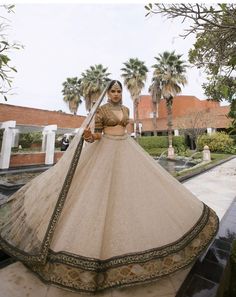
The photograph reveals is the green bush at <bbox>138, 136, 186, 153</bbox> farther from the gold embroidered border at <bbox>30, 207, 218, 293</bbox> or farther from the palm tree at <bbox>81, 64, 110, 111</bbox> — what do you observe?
the gold embroidered border at <bbox>30, 207, 218, 293</bbox>

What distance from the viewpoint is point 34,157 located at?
16109 millimetres

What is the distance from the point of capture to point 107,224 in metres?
1.92

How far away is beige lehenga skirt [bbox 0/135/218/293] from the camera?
1.72 metres

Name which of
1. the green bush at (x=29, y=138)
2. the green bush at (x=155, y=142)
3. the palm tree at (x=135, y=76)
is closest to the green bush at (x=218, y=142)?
the green bush at (x=155, y=142)

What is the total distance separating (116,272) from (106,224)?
0.38 metres

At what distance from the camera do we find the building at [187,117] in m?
28.3

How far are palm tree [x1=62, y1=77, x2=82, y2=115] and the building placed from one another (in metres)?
10.6

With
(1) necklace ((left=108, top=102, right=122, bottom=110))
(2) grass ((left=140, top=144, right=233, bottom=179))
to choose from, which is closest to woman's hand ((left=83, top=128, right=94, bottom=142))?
(1) necklace ((left=108, top=102, right=122, bottom=110))

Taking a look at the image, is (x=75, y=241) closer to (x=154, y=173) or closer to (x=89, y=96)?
(x=154, y=173)

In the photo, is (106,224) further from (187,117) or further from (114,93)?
(187,117)

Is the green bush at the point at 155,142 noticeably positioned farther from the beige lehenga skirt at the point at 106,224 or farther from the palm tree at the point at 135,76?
the beige lehenga skirt at the point at 106,224

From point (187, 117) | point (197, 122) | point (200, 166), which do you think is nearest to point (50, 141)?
point (200, 166)

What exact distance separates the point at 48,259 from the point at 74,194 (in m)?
0.59

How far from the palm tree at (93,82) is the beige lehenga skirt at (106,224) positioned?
2161 centimetres
